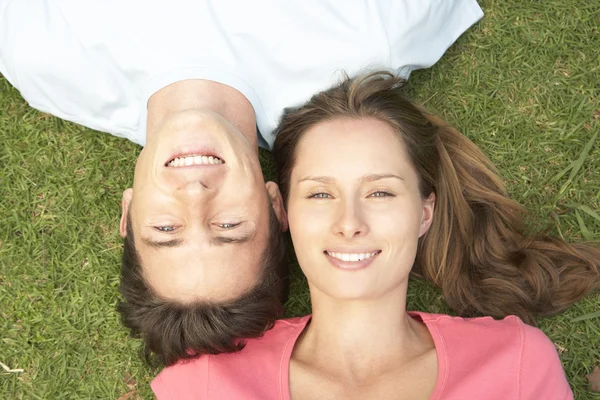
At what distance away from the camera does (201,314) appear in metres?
3.25

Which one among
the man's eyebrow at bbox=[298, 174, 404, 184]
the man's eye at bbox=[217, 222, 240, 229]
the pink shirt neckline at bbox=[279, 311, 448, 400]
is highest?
the man's eyebrow at bbox=[298, 174, 404, 184]

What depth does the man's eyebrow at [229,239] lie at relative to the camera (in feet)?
9.95

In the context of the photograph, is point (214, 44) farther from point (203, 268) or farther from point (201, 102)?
point (203, 268)

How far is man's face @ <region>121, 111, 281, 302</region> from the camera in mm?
2943

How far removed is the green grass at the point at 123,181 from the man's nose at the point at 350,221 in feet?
3.82

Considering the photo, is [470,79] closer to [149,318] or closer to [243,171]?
[243,171]

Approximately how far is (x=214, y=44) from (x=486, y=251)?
2.17 meters

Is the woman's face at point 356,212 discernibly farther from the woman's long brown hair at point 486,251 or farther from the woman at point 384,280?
the woman's long brown hair at point 486,251

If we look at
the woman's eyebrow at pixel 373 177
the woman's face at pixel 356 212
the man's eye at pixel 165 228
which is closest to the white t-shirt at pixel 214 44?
the woman's face at pixel 356 212

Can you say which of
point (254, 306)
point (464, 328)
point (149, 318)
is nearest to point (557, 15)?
point (464, 328)

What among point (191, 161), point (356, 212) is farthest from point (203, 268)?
point (356, 212)

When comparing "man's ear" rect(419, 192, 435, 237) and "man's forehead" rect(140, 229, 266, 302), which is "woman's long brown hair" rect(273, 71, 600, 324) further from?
"man's forehead" rect(140, 229, 266, 302)

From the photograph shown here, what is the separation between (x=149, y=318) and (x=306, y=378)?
0.95 metres

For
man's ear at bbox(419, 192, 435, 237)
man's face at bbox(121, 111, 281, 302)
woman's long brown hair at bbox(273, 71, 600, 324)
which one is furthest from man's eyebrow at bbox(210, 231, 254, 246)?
man's ear at bbox(419, 192, 435, 237)
